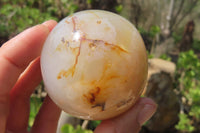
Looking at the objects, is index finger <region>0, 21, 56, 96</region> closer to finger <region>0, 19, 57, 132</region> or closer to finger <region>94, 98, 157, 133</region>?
finger <region>0, 19, 57, 132</region>

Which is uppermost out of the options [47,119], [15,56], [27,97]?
[15,56]

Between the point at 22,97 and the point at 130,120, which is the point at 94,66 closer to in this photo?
the point at 130,120

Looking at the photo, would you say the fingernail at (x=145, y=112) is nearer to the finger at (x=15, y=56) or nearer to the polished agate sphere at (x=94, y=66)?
the polished agate sphere at (x=94, y=66)

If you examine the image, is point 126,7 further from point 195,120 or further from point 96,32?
point 96,32

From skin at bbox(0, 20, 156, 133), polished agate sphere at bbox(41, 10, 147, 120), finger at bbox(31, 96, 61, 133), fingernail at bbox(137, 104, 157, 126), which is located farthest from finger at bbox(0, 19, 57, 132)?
fingernail at bbox(137, 104, 157, 126)

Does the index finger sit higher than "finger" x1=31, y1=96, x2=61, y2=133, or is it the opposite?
the index finger

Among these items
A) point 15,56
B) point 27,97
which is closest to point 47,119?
point 27,97

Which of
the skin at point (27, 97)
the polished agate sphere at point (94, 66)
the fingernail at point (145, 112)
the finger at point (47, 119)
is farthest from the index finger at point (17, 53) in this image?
the fingernail at point (145, 112)

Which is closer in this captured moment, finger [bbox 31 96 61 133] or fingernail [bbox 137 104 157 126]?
fingernail [bbox 137 104 157 126]
